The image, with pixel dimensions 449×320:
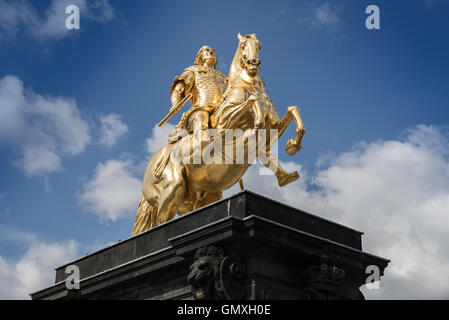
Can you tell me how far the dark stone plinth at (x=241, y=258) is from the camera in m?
8.66

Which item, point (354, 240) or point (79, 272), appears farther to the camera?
point (79, 272)

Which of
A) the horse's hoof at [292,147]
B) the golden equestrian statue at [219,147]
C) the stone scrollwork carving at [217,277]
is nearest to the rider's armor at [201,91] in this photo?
the golden equestrian statue at [219,147]

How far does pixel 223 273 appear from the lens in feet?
28.0

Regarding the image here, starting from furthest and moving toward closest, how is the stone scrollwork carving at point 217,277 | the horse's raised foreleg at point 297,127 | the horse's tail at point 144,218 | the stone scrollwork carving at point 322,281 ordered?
the horse's tail at point 144,218 → the horse's raised foreleg at point 297,127 → the stone scrollwork carving at point 322,281 → the stone scrollwork carving at point 217,277

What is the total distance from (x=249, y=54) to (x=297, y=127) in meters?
1.96

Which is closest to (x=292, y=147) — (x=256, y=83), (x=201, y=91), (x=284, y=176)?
(x=284, y=176)

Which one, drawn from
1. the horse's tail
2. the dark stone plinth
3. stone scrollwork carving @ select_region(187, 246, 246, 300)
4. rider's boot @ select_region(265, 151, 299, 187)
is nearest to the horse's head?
rider's boot @ select_region(265, 151, 299, 187)

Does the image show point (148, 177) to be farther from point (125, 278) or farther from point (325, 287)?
point (325, 287)

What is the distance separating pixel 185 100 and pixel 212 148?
219 centimetres

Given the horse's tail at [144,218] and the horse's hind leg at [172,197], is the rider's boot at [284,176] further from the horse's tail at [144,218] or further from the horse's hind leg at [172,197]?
the horse's tail at [144,218]

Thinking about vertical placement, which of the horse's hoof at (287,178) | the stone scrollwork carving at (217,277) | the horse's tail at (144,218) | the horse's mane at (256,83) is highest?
the horse's mane at (256,83)

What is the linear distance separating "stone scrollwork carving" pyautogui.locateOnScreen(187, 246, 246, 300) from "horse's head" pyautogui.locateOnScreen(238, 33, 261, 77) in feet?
15.9

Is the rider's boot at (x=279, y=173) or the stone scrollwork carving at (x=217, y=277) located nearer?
the stone scrollwork carving at (x=217, y=277)
